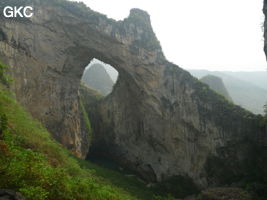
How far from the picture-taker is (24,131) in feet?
35.9

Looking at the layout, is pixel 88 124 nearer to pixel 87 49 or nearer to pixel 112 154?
pixel 112 154

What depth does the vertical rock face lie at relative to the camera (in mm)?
23047

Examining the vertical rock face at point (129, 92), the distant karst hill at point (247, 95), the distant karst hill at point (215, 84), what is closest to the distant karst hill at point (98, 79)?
the distant karst hill at point (215, 84)

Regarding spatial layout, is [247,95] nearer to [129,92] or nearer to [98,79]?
[98,79]

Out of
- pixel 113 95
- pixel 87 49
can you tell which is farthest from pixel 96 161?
pixel 87 49

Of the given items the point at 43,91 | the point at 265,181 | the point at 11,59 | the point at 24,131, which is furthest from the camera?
the point at 43,91

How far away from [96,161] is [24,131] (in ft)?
67.9

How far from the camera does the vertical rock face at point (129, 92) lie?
23.0 m

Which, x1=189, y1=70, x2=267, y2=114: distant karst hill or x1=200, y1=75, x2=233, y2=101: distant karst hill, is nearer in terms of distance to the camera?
x1=200, y1=75, x2=233, y2=101: distant karst hill

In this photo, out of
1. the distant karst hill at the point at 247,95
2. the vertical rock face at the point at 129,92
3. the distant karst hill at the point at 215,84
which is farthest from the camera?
the distant karst hill at the point at 247,95

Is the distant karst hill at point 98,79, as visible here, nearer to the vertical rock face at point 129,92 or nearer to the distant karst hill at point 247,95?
the vertical rock face at point 129,92

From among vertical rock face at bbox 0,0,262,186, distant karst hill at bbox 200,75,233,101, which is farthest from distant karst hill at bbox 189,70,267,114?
vertical rock face at bbox 0,0,262,186

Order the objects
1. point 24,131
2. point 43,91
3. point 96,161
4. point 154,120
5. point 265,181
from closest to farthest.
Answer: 1. point 24,131
2. point 265,181
3. point 43,91
4. point 154,120
5. point 96,161

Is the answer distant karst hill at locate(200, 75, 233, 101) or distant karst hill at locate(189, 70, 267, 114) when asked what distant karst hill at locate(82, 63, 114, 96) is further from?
distant karst hill at locate(189, 70, 267, 114)
